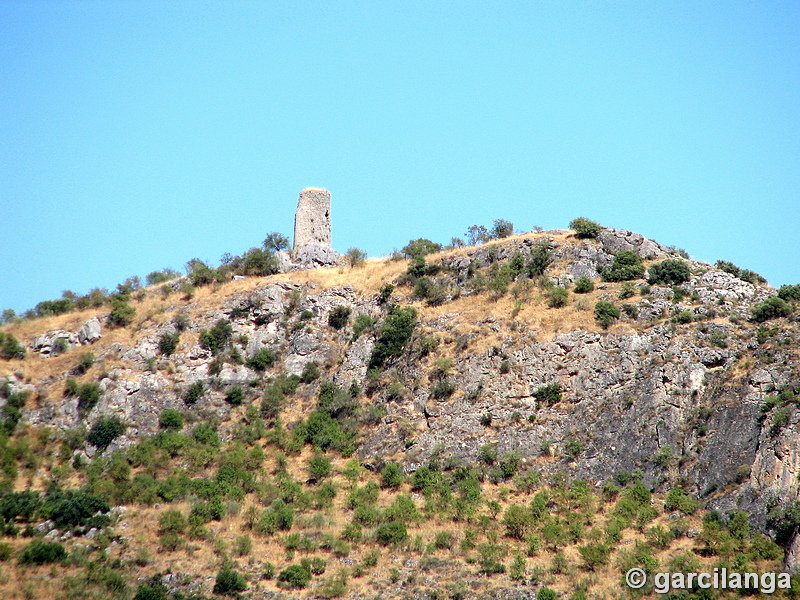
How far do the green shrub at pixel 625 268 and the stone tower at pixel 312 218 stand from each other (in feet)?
68.5

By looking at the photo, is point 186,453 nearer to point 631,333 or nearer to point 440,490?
point 440,490

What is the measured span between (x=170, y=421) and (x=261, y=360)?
7.20m

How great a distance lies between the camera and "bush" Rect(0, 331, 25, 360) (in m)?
61.1

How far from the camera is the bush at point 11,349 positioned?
2405 inches

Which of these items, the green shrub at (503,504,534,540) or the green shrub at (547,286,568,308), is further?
the green shrub at (547,286,568,308)

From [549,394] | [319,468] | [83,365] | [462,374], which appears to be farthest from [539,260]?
[83,365]

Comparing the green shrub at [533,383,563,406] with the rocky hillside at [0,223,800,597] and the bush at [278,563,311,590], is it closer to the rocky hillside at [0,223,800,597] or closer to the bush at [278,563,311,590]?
the rocky hillside at [0,223,800,597]

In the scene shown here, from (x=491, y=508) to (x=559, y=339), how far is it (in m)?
12.0

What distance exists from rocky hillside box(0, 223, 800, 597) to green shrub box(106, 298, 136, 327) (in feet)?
1.43

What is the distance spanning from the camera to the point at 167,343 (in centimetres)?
6141

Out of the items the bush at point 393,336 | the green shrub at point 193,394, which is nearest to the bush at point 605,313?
the bush at point 393,336

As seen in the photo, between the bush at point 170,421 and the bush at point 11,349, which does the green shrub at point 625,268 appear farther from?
the bush at point 11,349

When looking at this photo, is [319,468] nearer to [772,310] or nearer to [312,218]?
[312,218]

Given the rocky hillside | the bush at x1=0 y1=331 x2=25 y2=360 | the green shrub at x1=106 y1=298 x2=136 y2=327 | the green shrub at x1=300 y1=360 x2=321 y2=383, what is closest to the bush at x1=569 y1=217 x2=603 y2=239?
the rocky hillside
